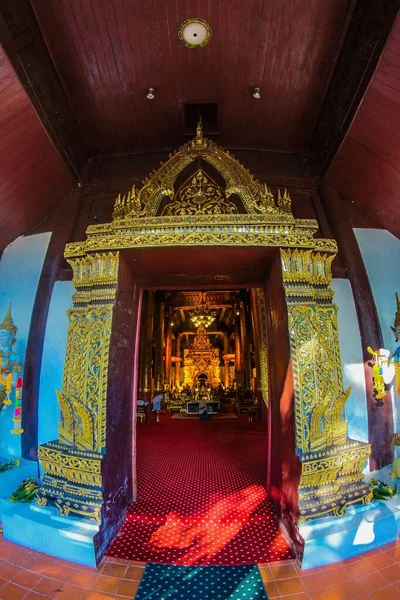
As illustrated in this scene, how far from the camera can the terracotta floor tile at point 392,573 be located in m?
2.76

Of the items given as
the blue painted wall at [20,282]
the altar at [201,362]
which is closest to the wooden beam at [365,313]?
the blue painted wall at [20,282]

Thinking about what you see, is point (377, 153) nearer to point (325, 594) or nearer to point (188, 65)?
point (188, 65)

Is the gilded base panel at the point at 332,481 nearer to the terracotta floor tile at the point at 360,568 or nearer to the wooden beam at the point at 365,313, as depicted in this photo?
the terracotta floor tile at the point at 360,568

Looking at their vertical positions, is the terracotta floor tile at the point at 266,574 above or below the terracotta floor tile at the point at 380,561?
below

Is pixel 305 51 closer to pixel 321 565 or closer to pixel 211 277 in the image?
pixel 211 277

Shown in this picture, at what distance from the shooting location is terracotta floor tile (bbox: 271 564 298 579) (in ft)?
9.37

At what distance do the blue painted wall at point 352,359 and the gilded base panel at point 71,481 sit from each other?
11.4 feet

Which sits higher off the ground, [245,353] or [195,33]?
[195,33]

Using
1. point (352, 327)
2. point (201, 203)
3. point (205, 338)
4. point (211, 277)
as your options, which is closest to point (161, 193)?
point (201, 203)

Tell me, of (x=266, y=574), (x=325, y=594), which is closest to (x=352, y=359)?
(x=325, y=594)

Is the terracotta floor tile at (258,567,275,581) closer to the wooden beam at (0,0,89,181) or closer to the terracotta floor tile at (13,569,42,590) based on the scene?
the terracotta floor tile at (13,569,42,590)

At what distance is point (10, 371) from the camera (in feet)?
15.0

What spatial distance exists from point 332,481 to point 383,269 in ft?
11.0

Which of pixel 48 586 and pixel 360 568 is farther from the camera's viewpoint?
pixel 360 568
